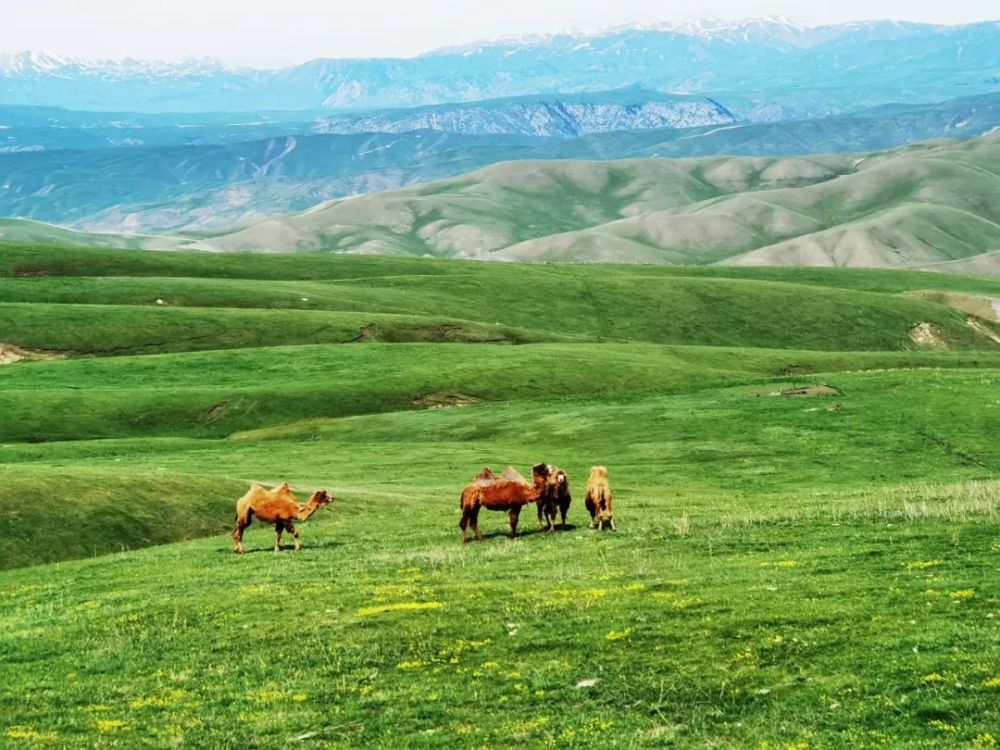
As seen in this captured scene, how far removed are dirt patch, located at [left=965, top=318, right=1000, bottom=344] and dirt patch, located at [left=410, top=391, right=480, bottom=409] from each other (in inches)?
4409

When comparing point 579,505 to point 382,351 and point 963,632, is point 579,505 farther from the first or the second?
point 382,351

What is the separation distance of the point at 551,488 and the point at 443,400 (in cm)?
7148

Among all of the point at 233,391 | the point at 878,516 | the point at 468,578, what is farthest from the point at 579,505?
the point at 233,391

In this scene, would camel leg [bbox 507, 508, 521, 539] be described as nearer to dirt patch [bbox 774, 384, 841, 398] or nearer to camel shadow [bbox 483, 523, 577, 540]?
camel shadow [bbox 483, 523, 577, 540]

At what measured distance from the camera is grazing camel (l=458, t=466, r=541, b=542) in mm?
38562

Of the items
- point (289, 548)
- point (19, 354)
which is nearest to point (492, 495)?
point (289, 548)

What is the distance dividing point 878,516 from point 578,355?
93457mm

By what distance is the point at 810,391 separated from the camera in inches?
3836

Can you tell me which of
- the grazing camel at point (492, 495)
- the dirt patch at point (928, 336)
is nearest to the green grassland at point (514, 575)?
the grazing camel at point (492, 495)

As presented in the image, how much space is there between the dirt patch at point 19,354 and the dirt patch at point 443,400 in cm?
4995

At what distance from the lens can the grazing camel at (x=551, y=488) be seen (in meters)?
40.0

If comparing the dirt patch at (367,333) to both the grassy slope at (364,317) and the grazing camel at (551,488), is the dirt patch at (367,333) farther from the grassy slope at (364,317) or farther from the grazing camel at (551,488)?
the grazing camel at (551,488)

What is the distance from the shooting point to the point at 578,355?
131625mm

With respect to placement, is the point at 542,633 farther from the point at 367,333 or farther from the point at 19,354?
the point at 367,333
